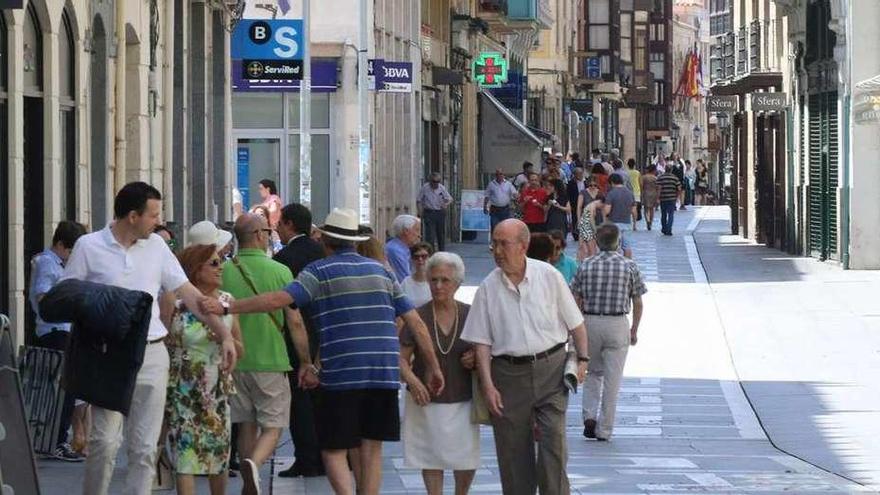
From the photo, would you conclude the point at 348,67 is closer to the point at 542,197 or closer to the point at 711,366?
the point at 542,197

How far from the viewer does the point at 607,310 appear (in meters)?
17.8

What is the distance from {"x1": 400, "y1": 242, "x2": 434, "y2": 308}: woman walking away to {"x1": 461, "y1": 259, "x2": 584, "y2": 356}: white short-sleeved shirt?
3.84 metres

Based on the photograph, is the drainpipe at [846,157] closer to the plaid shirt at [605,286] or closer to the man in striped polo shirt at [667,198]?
the man in striped polo shirt at [667,198]

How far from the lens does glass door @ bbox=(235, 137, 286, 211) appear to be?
41.5 m

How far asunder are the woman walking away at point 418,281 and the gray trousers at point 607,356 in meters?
1.86

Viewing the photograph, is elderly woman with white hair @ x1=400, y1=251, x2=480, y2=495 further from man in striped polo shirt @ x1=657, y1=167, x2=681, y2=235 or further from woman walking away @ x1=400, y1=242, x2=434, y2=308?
man in striped polo shirt @ x1=657, y1=167, x2=681, y2=235

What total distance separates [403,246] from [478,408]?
18.3 ft

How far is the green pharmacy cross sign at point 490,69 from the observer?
190 feet

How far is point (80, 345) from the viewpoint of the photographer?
11836mm

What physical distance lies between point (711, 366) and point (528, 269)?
11.8 metres

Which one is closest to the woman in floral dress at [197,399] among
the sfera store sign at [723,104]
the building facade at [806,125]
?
the building facade at [806,125]

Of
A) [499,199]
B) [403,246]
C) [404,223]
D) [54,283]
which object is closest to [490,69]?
[499,199]

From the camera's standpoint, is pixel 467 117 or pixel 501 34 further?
pixel 501 34

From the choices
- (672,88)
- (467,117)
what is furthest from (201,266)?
(672,88)
